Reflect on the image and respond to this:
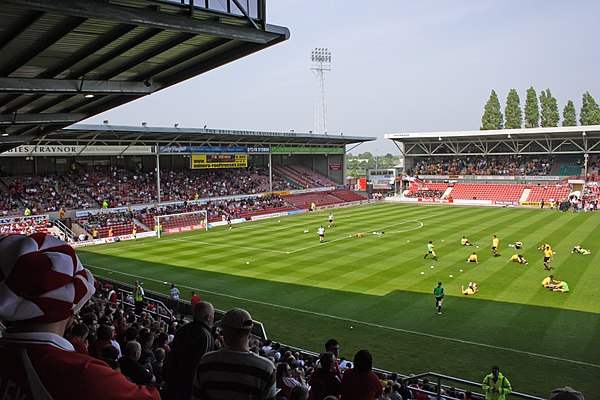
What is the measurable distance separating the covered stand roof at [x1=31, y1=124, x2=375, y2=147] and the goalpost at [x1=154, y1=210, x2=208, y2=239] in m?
8.35

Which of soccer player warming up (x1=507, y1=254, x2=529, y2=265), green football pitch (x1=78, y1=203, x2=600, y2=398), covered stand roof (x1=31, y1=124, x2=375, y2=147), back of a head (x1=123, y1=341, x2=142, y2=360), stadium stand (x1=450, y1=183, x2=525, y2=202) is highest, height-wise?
covered stand roof (x1=31, y1=124, x2=375, y2=147)

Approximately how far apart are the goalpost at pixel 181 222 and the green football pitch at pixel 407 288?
2729 mm

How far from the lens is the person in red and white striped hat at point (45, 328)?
5.90ft

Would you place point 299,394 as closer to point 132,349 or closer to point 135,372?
point 135,372

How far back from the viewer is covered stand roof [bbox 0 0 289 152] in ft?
24.0

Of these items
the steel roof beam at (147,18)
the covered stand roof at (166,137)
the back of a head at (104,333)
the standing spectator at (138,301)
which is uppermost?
the covered stand roof at (166,137)

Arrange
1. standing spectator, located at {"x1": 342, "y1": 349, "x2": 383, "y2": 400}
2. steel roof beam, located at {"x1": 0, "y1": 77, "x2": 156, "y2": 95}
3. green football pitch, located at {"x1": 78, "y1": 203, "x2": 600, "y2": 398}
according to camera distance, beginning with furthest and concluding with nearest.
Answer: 1. green football pitch, located at {"x1": 78, "y1": 203, "x2": 600, "y2": 398}
2. steel roof beam, located at {"x1": 0, "y1": 77, "x2": 156, "y2": 95}
3. standing spectator, located at {"x1": 342, "y1": 349, "x2": 383, "y2": 400}

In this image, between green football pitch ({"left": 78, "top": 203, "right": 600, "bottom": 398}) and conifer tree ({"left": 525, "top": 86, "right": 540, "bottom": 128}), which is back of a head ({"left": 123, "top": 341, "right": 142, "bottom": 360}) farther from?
conifer tree ({"left": 525, "top": 86, "right": 540, "bottom": 128})

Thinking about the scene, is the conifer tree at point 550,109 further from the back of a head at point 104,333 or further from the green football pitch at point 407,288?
the back of a head at point 104,333

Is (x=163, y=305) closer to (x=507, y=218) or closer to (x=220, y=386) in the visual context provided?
(x=220, y=386)

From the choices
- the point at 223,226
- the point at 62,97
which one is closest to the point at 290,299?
the point at 62,97

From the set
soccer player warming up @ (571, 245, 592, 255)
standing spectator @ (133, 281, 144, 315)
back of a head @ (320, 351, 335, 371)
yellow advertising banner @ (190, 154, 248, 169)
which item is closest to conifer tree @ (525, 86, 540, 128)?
yellow advertising banner @ (190, 154, 248, 169)

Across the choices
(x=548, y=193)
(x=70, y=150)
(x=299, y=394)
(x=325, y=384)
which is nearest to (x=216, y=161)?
(x=70, y=150)

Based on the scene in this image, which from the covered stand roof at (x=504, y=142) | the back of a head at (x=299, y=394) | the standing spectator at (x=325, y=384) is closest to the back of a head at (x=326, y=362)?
the standing spectator at (x=325, y=384)
